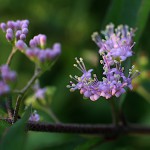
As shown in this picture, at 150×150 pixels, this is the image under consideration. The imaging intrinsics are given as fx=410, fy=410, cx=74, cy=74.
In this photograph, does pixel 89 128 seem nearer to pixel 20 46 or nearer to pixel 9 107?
pixel 9 107

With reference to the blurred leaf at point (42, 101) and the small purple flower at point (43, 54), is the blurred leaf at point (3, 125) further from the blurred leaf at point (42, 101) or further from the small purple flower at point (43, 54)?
the blurred leaf at point (42, 101)

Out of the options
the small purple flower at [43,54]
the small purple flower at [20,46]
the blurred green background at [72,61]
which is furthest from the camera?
the blurred green background at [72,61]

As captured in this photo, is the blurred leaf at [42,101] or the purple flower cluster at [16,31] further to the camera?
the blurred leaf at [42,101]

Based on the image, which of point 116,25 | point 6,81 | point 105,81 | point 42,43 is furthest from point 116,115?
point 6,81

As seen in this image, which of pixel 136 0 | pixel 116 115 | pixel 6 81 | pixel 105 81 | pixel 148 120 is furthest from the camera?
pixel 148 120

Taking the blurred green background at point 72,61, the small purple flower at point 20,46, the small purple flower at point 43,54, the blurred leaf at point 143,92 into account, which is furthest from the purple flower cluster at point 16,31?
the blurred leaf at point 143,92

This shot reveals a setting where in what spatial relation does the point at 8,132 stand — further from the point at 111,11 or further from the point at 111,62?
the point at 111,11

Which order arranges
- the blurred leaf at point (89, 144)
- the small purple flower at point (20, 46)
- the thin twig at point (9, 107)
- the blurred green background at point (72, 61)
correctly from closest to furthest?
1. the small purple flower at point (20, 46)
2. the thin twig at point (9, 107)
3. the blurred leaf at point (89, 144)
4. the blurred green background at point (72, 61)

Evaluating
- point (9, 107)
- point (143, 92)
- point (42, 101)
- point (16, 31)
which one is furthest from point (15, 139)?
point (143, 92)

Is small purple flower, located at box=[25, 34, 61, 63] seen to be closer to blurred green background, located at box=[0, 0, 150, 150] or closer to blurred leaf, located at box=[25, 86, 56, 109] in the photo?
blurred leaf, located at box=[25, 86, 56, 109]
